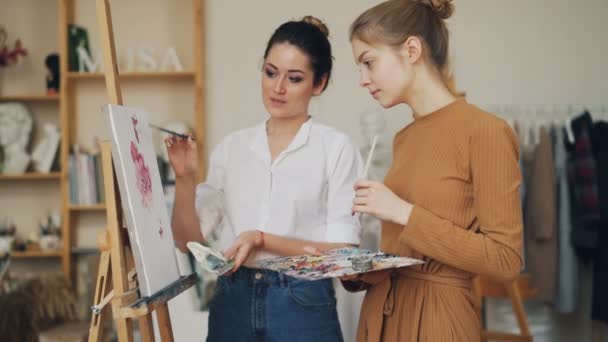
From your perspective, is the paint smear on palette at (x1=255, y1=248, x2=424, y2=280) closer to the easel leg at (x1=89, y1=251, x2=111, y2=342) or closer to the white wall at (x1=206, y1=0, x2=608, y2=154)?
the easel leg at (x1=89, y1=251, x2=111, y2=342)

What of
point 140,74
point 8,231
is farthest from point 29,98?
point 8,231

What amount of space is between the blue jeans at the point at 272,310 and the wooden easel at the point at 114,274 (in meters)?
0.15

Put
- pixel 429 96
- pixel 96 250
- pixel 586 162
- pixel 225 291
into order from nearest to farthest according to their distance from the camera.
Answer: pixel 429 96 < pixel 225 291 < pixel 586 162 < pixel 96 250

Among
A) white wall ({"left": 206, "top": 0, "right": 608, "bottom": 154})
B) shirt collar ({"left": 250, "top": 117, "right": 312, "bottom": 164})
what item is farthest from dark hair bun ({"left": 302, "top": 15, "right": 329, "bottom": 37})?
white wall ({"left": 206, "top": 0, "right": 608, "bottom": 154})

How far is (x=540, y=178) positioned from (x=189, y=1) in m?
2.33

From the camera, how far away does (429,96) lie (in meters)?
1.44

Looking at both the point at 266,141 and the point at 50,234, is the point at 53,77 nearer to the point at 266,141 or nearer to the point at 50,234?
the point at 50,234

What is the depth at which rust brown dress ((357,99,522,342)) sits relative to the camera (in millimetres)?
1273

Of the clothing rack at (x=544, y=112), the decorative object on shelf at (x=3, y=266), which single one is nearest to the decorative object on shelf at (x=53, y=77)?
the decorative object on shelf at (x=3, y=266)

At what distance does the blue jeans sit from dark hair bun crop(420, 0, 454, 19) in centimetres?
67

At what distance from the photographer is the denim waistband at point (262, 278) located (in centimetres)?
156

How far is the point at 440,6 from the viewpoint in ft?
4.75

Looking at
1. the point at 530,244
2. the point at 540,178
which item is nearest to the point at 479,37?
the point at 540,178

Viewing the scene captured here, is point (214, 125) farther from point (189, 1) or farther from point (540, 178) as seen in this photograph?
point (540, 178)
